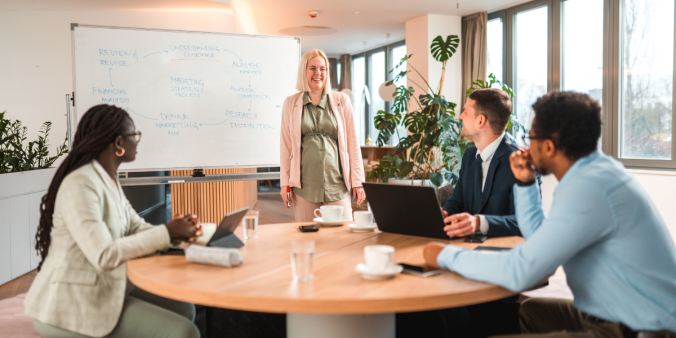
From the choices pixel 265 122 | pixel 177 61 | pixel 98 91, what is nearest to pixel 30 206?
pixel 98 91

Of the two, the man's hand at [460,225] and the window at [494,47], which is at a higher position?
the window at [494,47]

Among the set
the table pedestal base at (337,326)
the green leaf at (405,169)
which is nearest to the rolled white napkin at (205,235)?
the table pedestal base at (337,326)

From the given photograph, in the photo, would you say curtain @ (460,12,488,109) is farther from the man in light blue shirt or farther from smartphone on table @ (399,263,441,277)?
smartphone on table @ (399,263,441,277)

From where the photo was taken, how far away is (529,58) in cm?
576

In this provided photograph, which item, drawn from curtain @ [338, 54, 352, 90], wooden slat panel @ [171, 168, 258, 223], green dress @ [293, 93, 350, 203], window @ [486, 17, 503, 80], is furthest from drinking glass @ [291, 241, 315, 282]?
curtain @ [338, 54, 352, 90]

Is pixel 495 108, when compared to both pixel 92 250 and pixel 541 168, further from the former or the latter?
pixel 92 250

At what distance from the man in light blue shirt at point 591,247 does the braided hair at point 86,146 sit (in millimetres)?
1051

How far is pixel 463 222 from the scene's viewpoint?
154cm

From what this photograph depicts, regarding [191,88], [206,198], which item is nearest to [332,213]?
[191,88]

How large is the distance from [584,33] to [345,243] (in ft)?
15.5

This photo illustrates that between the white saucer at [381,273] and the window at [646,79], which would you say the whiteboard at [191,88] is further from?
the window at [646,79]

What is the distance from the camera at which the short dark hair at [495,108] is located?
6.29 feet

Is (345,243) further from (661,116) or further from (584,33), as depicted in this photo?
(584,33)

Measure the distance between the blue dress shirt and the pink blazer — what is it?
161cm
